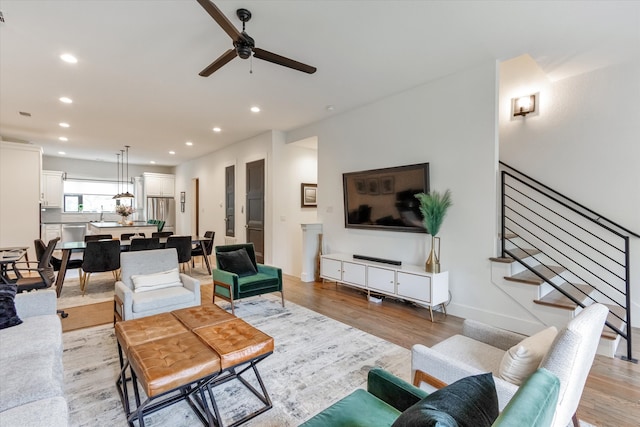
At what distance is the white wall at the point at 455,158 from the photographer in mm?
3436

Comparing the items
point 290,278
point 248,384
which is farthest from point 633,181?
point 290,278

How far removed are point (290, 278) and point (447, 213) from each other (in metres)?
3.19

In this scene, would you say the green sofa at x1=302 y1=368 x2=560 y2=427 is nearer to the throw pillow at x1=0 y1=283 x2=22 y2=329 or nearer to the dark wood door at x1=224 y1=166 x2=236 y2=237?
the throw pillow at x1=0 y1=283 x2=22 y2=329

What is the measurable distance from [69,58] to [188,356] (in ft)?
11.3

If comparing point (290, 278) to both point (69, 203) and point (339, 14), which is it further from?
point (69, 203)

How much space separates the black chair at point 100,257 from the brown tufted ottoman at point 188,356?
297 centimetres

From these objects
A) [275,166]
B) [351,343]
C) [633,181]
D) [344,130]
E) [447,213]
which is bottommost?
[351,343]

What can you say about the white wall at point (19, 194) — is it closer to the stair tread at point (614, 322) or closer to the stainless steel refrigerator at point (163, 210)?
the stainless steel refrigerator at point (163, 210)

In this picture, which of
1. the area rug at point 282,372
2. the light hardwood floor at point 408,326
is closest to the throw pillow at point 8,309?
the area rug at point 282,372

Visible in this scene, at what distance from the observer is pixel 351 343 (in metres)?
2.95

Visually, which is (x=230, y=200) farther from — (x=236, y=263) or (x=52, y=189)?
(x=52, y=189)

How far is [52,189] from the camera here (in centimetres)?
877

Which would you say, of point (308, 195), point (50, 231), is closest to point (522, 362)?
point (308, 195)

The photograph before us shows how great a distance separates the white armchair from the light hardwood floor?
2.51 feet
